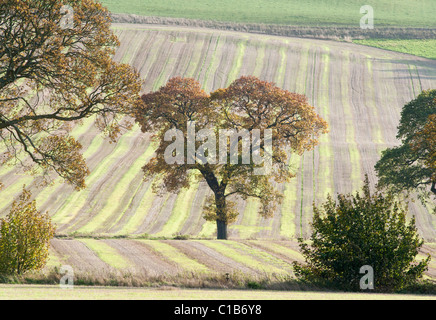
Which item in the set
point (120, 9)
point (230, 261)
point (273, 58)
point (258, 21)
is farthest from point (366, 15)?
point (230, 261)

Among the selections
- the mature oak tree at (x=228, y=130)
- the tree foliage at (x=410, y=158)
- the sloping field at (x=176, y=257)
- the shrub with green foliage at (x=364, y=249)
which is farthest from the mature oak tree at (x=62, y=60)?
the tree foliage at (x=410, y=158)

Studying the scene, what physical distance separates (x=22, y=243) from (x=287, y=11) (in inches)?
4321

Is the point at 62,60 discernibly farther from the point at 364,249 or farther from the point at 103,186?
the point at 103,186

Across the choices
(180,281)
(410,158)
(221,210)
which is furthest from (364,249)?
(410,158)

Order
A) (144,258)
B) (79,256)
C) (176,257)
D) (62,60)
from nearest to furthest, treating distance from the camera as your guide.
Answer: (62,60) → (79,256) → (144,258) → (176,257)

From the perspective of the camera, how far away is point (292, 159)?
202 feet

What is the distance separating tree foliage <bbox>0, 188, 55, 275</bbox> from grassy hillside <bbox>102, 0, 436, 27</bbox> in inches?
3702

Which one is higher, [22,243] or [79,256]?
[22,243]

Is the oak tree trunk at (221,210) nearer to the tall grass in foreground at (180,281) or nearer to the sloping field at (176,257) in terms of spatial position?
the sloping field at (176,257)

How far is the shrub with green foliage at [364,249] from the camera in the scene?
20.1m

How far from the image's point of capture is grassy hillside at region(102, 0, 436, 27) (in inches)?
4419

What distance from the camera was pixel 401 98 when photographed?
78.1m

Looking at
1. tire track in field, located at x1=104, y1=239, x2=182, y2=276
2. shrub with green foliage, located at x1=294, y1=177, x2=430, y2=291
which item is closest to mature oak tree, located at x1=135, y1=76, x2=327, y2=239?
tire track in field, located at x1=104, y1=239, x2=182, y2=276

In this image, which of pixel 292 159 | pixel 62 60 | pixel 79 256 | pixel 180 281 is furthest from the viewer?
pixel 292 159
